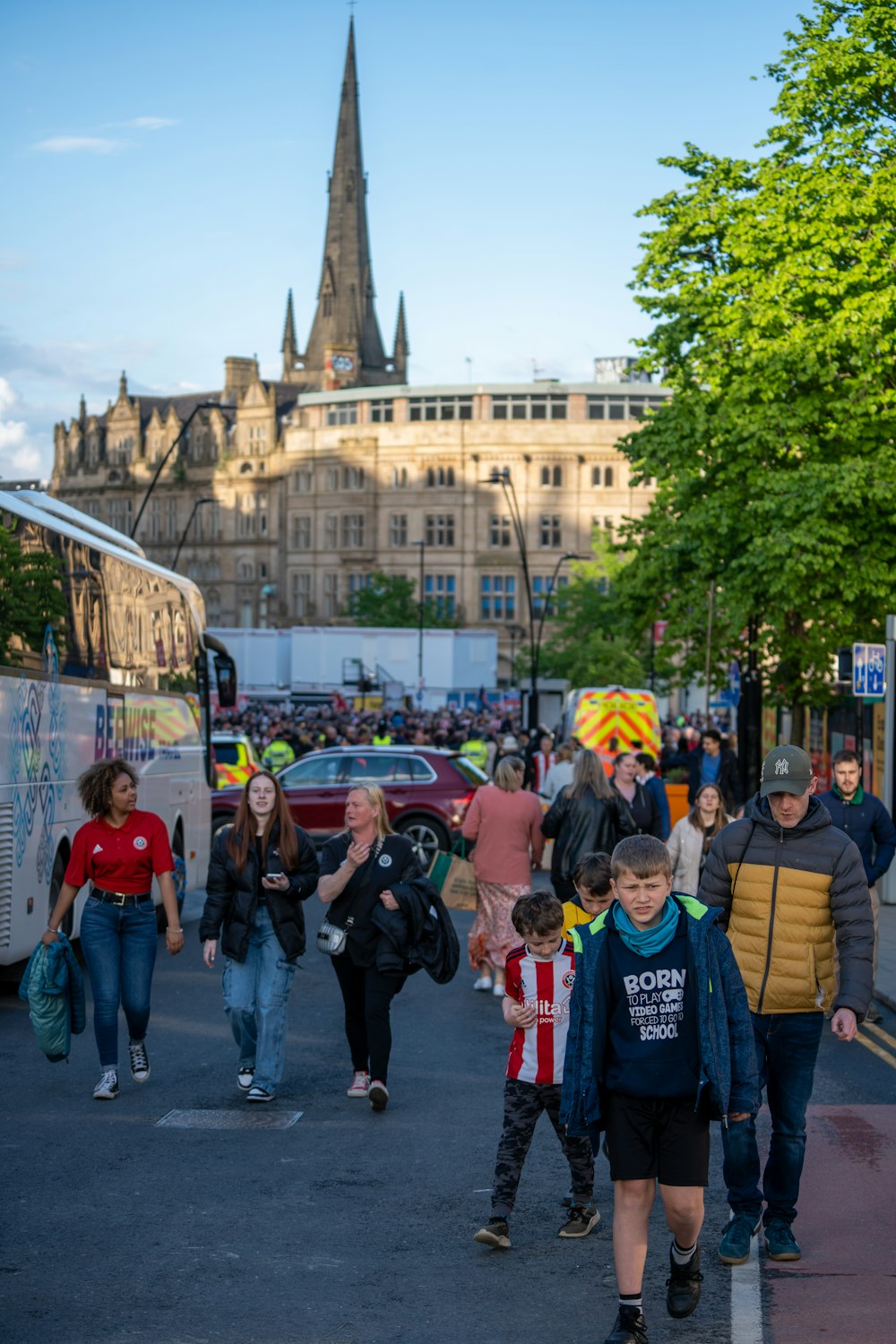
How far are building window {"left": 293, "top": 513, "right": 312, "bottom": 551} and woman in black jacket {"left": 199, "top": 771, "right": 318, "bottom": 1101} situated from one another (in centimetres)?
11970

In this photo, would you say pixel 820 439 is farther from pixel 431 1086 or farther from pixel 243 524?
pixel 243 524

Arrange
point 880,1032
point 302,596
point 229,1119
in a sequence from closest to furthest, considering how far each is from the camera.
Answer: point 229,1119 < point 880,1032 < point 302,596

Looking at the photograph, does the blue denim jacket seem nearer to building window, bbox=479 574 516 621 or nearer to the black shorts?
the black shorts

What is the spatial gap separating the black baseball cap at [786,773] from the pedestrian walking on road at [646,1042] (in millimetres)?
1097

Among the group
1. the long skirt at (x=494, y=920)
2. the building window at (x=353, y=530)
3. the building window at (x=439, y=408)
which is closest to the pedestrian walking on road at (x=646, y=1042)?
Result: the long skirt at (x=494, y=920)

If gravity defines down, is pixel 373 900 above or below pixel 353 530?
below

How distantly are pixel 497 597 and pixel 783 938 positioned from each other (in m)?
114

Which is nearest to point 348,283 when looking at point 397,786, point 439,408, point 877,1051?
point 439,408

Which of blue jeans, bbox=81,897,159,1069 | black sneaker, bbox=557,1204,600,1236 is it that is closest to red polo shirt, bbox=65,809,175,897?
blue jeans, bbox=81,897,159,1069

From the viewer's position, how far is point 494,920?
43.8 feet

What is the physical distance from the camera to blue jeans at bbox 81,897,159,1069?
9.83 metres

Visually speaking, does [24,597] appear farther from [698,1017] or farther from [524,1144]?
[698,1017]

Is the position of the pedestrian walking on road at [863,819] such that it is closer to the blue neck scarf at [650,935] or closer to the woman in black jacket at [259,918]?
the woman in black jacket at [259,918]

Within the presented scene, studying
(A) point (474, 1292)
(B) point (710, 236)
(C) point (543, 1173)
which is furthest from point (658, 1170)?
(B) point (710, 236)
